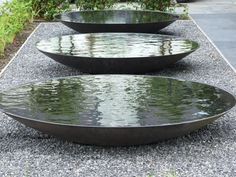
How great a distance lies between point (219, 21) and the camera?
36.6 ft

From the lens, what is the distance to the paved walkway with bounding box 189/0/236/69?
8409 millimetres

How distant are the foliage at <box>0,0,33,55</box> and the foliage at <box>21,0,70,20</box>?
526mm

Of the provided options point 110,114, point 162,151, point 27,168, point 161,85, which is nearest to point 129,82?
point 161,85

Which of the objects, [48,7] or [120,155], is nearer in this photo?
[120,155]

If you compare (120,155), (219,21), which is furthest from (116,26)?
(120,155)

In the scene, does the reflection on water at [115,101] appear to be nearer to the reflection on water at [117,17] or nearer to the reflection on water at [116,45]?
the reflection on water at [116,45]

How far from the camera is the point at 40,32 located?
31.4 ft

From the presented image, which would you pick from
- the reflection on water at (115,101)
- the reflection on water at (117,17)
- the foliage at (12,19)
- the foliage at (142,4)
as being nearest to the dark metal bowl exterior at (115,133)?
the reflection on water at (115,101)

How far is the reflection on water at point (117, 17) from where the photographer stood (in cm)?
905

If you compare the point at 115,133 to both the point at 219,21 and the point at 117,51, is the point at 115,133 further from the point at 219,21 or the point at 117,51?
the point at 219,21

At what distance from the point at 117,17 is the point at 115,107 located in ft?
16.5

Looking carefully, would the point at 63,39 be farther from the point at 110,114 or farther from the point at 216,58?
the point at 110,114

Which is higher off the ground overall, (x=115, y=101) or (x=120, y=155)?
(x=115, y=101)

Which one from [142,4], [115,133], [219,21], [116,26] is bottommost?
[219,21]
